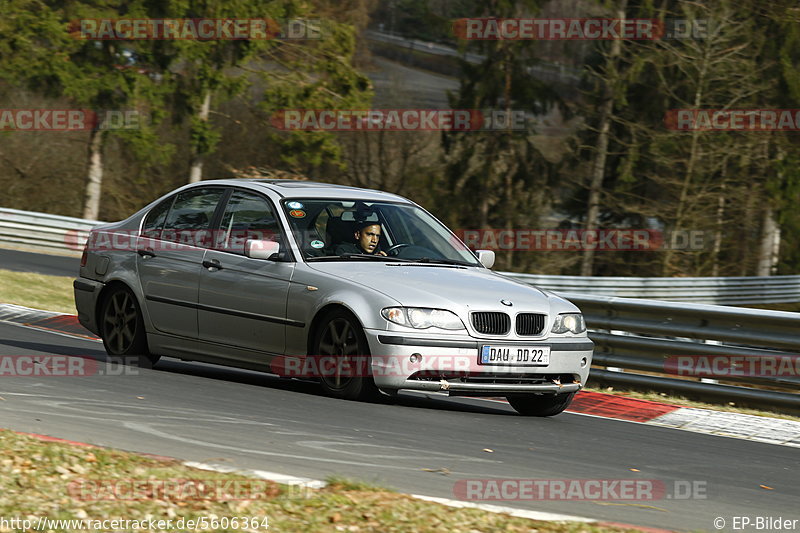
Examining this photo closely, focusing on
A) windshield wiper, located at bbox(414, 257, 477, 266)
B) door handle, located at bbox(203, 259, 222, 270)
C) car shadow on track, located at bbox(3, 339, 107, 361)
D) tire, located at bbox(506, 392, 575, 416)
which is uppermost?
windshield wiper, located at bbox(414, 257, 477, 266)

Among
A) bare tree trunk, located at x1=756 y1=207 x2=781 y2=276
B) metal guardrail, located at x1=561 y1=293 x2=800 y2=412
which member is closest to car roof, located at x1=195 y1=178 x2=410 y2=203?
metal guardrail, located at x1=561 y1=293 x2=800 y2=412

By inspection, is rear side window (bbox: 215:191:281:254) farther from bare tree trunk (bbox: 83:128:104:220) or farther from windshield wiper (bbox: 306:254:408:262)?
bare tree trunk (bbox: 83:128:104:220)

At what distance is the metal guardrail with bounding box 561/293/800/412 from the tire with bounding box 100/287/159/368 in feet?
13.4

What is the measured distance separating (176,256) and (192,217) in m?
0.40

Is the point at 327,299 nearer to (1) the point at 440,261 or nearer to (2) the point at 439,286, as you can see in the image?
(2) the point at 439,286

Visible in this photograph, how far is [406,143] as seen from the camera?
42594mm

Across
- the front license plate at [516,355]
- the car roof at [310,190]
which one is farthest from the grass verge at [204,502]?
the car roof at [310,190]

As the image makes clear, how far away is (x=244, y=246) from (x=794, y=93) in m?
30.1

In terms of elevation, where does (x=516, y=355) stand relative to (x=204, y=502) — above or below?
above

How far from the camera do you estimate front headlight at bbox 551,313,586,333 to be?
28.3 feet

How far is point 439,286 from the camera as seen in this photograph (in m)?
8.33

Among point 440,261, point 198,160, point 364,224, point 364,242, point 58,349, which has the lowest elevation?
point 58,349

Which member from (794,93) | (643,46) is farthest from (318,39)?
(794,93)

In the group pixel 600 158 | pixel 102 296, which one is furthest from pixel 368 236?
pixel 600 158
